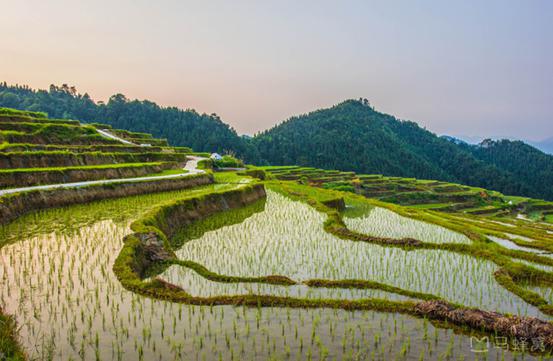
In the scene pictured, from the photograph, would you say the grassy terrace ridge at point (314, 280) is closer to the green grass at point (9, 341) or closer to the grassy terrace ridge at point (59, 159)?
the green grass at point (9, 341)

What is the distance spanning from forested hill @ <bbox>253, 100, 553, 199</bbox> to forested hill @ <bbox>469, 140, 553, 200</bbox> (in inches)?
18.4

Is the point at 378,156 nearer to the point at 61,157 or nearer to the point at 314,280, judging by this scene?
the point at 61,157

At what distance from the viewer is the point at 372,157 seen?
9306 cm

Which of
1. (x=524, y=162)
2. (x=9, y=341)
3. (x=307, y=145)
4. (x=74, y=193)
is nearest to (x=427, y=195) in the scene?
(x=74, y=193)

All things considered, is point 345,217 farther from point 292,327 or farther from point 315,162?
point 315,162

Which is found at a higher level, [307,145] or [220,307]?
[307,145]

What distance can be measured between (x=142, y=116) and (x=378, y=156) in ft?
188

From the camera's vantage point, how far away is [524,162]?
113875mm

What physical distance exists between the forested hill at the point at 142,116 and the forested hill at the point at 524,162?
6364 cm

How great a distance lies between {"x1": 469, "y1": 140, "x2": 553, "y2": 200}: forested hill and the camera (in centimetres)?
9019

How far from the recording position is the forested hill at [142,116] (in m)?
86.1

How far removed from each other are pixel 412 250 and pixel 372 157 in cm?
8383

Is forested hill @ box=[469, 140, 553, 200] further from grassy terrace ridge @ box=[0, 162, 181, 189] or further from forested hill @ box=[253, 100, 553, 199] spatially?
grassy terrace ridge @ box=[0, 162, 181, 189]

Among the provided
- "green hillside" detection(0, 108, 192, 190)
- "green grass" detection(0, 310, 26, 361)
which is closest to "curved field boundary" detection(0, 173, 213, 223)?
"green hillside" detection(0, 108, 192, 190)
